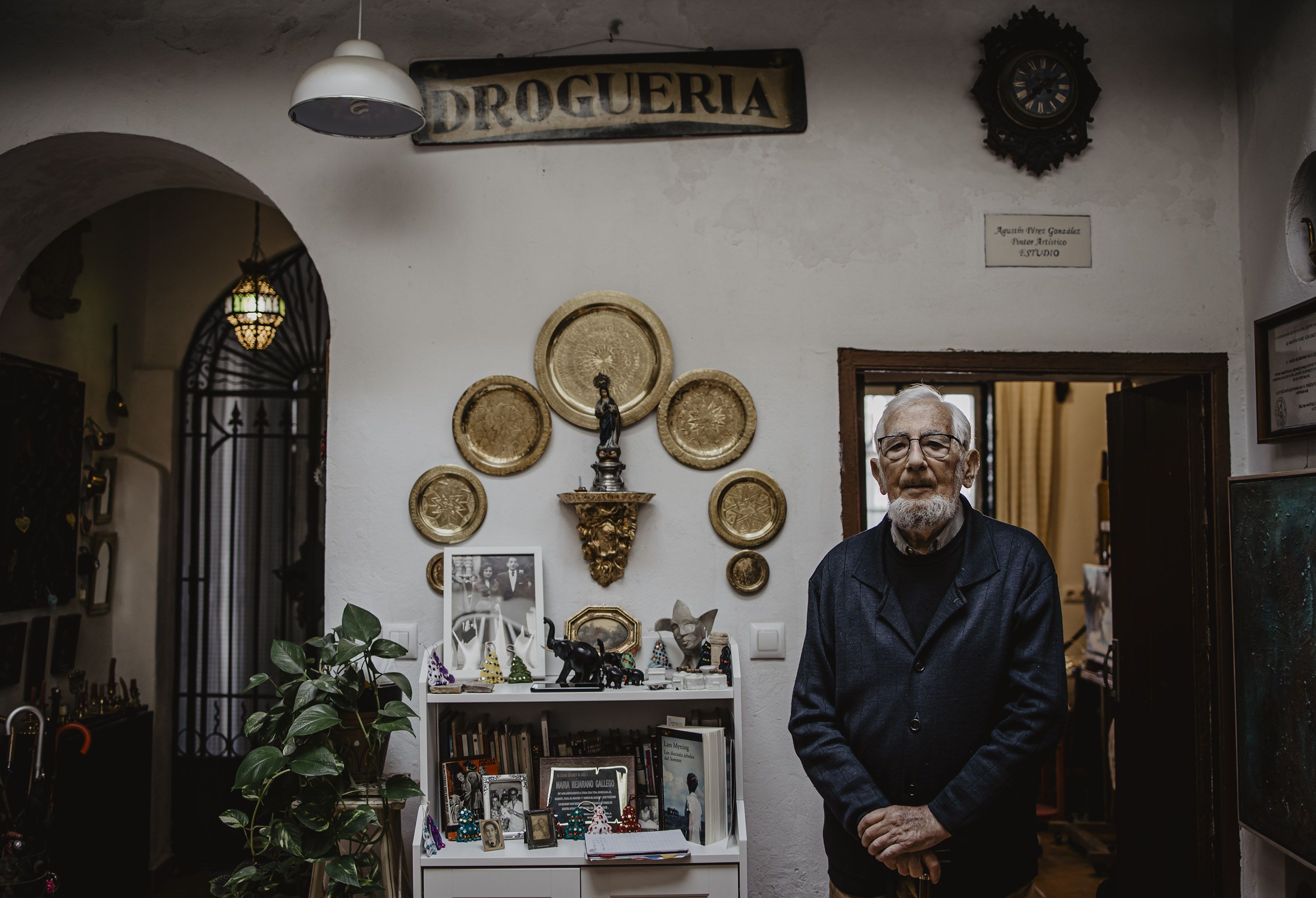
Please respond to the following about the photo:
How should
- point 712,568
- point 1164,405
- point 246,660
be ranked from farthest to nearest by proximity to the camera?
point 246,660, point 1164,405, point 712,568

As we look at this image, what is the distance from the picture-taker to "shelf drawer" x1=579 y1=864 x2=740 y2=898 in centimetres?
256

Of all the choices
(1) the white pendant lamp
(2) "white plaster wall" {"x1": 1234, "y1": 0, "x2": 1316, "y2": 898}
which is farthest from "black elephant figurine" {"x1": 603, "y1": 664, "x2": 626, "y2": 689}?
(2) "white plaster wall" {"x1": 1234, "y1": 0, "x2": 1316, "y2": 898}

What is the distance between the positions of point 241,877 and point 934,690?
1.89 meters

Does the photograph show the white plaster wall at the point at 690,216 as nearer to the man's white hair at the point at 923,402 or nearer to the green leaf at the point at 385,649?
the green leaf at the point at 385,649

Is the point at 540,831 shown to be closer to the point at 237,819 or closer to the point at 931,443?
the point at 237,819

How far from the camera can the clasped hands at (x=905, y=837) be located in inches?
78.0

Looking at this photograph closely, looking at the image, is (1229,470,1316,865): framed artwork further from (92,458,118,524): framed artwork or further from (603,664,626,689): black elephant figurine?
(92,458,118,524): framed artwork

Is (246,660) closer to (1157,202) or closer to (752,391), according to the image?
(752,391)

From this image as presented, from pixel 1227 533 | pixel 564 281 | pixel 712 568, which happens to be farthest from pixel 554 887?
pixel 1227 533

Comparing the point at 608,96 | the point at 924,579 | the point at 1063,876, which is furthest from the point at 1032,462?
the point at 924,579

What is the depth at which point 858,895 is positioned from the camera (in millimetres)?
2150

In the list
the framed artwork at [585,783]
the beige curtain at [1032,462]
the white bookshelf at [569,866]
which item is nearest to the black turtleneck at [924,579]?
the white bookshelf at [569,866]

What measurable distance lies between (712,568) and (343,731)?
1.20 metres

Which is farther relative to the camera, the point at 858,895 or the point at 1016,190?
the point at 1016,190
